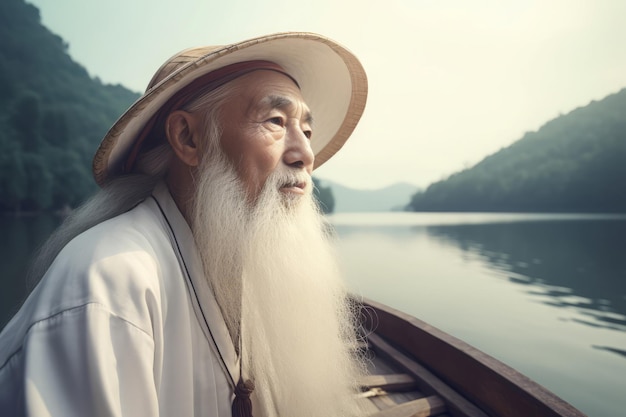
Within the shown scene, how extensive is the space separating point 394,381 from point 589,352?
7525 mm

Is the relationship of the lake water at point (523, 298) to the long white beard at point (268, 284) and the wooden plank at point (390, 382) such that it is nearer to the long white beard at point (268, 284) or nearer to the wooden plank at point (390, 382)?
the long white beard at point (268, 284)

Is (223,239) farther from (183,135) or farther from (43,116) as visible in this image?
(43,116)

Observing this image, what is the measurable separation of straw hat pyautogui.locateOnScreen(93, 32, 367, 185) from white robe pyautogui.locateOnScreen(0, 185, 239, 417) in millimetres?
386

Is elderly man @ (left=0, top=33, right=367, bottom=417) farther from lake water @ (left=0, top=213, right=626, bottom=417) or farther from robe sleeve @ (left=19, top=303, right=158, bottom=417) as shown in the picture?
lake water @ (left=0, top=213, right=626, bottom=417)

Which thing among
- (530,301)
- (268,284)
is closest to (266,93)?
(268,284)

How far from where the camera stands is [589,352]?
7.31 m

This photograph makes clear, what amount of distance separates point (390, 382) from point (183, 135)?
204 cm

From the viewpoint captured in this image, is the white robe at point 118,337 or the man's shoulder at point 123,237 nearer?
the white robe at point 118,337

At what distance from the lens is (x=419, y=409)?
6.50 feet

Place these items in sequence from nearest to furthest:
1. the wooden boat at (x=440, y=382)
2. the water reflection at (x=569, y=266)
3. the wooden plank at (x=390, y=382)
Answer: the wooden boat at (x=440, y=382) < the wooden plank at (x=390, y=382) < the water reflection at (x=569, y=266)

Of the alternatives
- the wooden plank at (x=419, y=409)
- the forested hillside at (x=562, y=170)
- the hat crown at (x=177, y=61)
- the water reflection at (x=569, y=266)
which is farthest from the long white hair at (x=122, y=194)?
the forested hillside at (x=562, y=170)

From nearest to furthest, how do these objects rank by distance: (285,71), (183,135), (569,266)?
(183,135) → (285,71) → (569,266)

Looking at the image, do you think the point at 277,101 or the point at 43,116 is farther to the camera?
the point at 43,116

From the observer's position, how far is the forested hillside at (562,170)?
3750 cm
